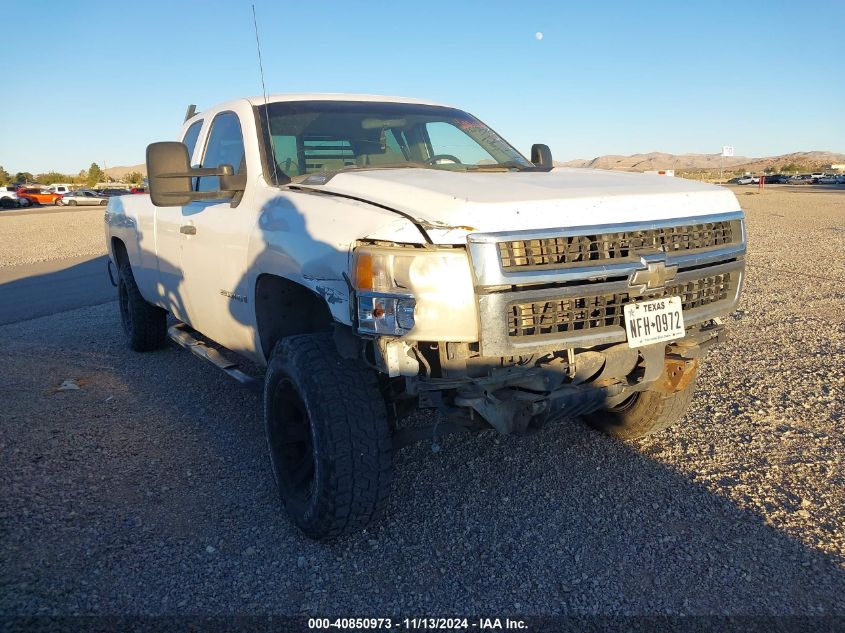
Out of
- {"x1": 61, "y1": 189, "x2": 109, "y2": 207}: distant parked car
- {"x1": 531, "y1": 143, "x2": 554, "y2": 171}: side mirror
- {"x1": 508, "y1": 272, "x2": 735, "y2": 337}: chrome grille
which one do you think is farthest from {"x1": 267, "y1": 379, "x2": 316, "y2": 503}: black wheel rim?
{"x1": 61, "y1": 189, "x2": 109, "y2": 207}: distant parked car

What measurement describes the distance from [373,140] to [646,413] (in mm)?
2334

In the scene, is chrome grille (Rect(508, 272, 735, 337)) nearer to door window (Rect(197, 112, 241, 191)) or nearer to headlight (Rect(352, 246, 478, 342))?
headlight (Rect(352, 246, 478, 342))

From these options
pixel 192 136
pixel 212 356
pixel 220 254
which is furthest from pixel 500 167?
pixel 192 136

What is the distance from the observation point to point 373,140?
4.36 meters

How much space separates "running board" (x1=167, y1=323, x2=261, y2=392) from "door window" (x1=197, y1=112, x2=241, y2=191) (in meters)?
1.14

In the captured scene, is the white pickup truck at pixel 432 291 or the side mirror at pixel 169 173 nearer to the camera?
the white pickup truck at pixel 432 291

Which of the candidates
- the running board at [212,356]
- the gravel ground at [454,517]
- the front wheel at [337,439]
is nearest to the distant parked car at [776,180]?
the gravel ground at [454,517]

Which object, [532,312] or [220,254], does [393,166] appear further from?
[532,312]

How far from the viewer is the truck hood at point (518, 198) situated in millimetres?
2748

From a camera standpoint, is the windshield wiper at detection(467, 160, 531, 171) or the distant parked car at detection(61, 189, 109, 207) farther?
the distant parked car at detection(61, 189, 109, 207)

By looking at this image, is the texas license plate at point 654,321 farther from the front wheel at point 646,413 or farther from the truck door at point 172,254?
the truck door at point 172,254

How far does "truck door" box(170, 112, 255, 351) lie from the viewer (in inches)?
155

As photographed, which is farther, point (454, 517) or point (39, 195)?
point (39, 195)

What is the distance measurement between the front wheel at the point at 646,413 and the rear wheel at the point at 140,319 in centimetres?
423
